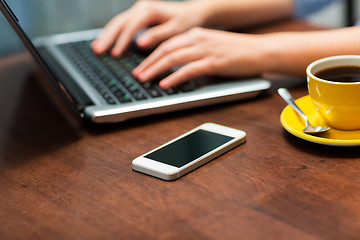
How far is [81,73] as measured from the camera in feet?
2.85

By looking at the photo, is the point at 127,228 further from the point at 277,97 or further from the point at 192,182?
the point at 277,97

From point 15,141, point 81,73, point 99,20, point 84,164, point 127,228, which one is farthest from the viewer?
point 99,20

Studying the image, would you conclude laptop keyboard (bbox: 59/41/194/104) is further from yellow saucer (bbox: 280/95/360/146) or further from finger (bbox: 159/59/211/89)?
yellow saucer (bbox: 280/95/360/146)

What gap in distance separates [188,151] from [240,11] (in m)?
0.60

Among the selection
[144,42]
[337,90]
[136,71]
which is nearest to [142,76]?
[136,71]

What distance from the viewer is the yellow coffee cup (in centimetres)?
57

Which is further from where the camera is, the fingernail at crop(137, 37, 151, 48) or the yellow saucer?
the fingernail at crop(137, 37, 151, 48)

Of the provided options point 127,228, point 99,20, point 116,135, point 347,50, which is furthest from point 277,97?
point 99,20

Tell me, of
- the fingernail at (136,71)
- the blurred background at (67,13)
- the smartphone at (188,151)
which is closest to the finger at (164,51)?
the fingernail at (136,71)

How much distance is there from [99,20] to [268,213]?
9.05 feet

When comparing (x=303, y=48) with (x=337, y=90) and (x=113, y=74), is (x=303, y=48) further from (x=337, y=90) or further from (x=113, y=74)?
(x=113, y=74)

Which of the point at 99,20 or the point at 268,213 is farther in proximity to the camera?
the point at 99,20

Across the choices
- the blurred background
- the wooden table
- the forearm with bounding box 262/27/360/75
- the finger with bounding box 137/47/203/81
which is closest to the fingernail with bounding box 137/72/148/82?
the finger with bounding box 137/47/203/81

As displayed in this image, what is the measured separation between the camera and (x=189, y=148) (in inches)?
23.7
